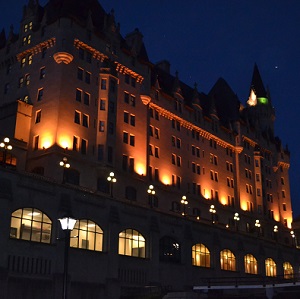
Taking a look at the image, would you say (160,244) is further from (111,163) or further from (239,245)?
(239,245)

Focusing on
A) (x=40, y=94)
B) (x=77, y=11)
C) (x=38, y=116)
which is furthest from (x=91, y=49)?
(x=38, y=116)

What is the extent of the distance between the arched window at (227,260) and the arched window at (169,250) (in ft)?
38.2

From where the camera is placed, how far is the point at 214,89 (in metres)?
119

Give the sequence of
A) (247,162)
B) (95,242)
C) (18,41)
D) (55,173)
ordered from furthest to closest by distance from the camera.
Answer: (247,162) < (18,41) < (55,173) < (95,242)

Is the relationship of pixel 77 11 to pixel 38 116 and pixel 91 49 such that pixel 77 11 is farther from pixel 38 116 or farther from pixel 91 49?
pixel 38 116

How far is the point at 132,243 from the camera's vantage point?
60125 millimetres

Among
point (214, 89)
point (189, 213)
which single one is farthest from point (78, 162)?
point (214, 89)

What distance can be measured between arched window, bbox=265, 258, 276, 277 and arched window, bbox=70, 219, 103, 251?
42165 millimetres

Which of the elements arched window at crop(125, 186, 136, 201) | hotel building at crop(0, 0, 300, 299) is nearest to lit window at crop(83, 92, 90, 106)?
hotel building at crop(0, 0, 300, 299)

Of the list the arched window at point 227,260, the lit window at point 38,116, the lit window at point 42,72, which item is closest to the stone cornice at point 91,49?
the lit window at point 42,72

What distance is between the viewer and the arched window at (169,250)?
6431 cm

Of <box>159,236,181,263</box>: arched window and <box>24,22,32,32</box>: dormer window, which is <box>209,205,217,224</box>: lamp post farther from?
<box>24,22,32,32</box>: dormer window

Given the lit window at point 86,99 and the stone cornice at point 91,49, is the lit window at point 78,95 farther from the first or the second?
the stone cornice at point 91,49

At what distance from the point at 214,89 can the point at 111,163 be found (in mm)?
56496
